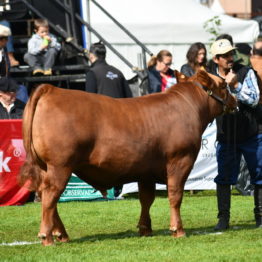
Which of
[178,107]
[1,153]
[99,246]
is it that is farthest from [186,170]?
[1,153]

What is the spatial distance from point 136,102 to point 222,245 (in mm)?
1802

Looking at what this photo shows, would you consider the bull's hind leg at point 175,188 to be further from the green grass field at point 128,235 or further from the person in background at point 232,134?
the person in background at point 232,134

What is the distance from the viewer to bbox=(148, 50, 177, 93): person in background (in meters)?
15.2

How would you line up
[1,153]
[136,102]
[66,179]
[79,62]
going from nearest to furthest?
[66,179], [136,102], [1,153], [79,62]

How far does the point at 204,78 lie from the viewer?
9727 millimetres

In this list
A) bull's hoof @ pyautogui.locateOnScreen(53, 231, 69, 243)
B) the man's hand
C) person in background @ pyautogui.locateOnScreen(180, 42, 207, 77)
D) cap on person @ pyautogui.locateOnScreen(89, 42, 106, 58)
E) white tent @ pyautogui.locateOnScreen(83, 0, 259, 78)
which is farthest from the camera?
white tent @ pyautogui.locateOnScreen(83, 0, 259, 78)

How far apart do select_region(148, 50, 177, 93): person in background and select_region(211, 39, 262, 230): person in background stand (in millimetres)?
4943

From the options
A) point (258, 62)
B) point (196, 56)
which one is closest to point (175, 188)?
point (258, 62)

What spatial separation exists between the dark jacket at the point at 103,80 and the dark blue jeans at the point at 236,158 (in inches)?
159

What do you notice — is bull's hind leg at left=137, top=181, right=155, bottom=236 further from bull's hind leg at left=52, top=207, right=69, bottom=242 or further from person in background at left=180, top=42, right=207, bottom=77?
person in background at left=180, top=42, right=207, bottom=77

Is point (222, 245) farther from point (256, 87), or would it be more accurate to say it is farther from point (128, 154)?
point (256, 87)

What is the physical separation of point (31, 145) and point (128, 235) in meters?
1.84

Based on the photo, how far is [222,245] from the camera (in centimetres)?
879

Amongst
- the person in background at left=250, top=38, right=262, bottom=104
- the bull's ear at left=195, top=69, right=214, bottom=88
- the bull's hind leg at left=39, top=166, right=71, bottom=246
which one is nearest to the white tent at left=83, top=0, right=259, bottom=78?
the person in background at left=250, top=38, right=262, bottom=104
